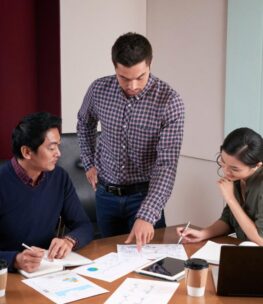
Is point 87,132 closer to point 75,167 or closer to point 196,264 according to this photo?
point 75,167

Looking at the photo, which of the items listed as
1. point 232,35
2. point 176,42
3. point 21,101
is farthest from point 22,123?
point 176,42

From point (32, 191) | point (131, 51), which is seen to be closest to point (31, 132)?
point (32, 191)

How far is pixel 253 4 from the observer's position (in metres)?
3.12

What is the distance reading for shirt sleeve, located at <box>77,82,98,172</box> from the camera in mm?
2480

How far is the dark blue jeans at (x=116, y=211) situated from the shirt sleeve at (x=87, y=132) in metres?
0.19

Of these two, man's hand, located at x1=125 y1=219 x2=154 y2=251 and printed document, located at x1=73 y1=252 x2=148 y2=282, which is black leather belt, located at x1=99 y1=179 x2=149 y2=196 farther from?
printed document, located at x1=73 y1=252 x2=148 y2=282

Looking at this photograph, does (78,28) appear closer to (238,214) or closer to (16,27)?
(16,27)

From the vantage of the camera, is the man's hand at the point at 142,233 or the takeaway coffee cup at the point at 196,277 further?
the man's hand at the point at 142,233

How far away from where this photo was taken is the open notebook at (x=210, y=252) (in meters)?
1.83

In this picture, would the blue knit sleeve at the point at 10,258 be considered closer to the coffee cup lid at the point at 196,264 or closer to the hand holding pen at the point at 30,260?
the hand holding pen at the point at 30,260

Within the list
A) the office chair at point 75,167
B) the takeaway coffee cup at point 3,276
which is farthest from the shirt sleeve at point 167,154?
the office chair at point 75,167

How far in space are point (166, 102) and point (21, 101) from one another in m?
1.65

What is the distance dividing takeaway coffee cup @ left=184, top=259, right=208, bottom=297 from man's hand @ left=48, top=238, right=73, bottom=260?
0.53 m

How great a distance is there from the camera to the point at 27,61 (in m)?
3.51
